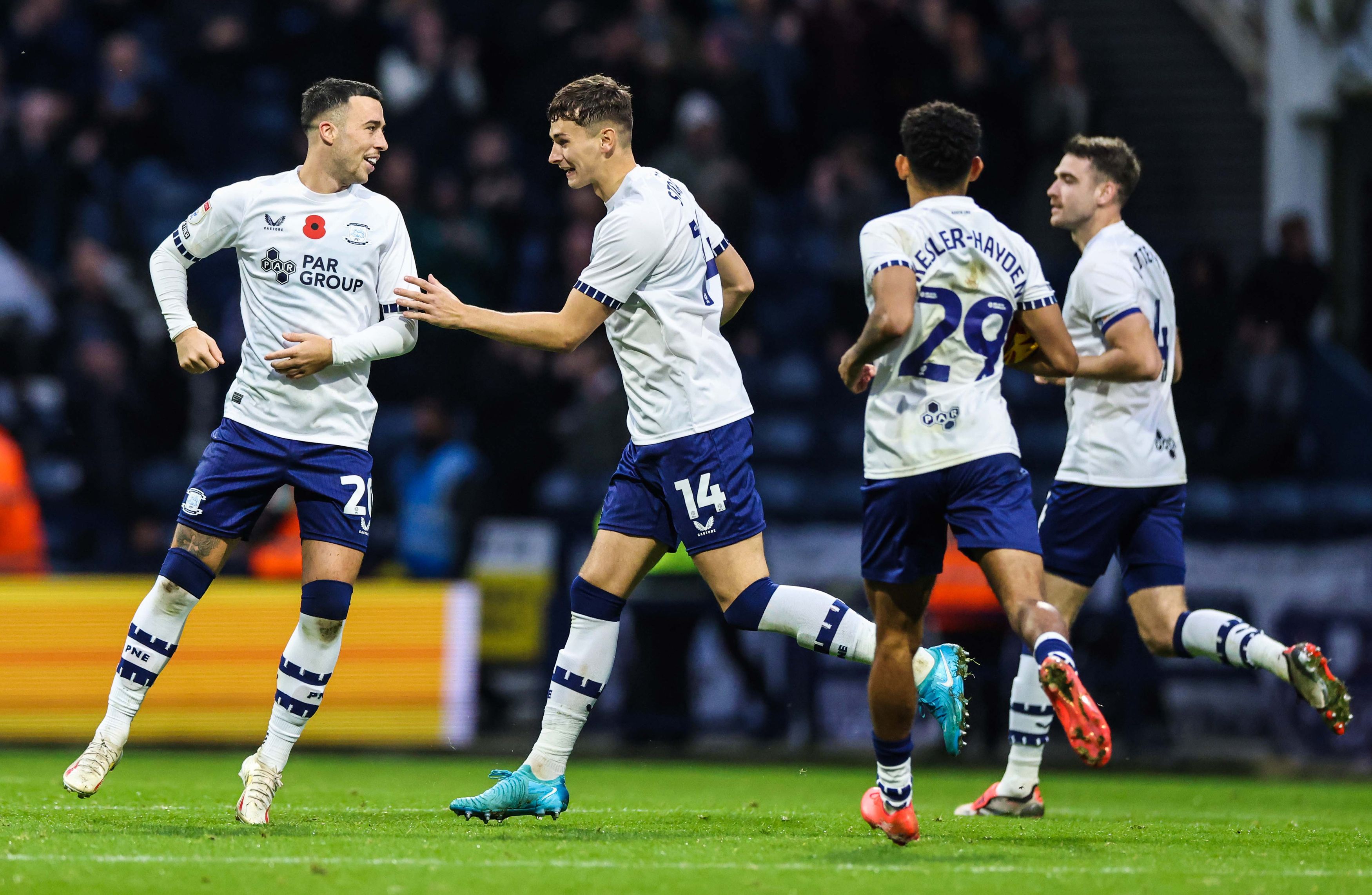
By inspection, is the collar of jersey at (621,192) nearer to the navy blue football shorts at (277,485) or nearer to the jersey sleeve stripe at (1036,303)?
the navy blue football shorts at (277,485)

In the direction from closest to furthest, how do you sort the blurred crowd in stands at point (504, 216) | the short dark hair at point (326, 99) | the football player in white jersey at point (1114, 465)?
1. the short dark hair at point (326, 99)
2. the football player in white jersey at point (1114, 465)
3. the blurred crowd in stands at point (504, 216)

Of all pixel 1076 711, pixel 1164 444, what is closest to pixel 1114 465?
pixel 1164 444

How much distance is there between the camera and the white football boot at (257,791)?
6594 mm

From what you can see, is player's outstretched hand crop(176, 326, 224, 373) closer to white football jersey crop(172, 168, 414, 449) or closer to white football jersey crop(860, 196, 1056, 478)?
white football jersey crop(172, 168, 414, 449)

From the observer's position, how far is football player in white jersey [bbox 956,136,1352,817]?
296 inches

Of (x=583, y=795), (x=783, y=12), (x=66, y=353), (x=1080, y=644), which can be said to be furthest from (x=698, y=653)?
(x=783, y=12)

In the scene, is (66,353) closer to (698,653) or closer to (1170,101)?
(698,653)

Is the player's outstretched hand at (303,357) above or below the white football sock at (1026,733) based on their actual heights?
above

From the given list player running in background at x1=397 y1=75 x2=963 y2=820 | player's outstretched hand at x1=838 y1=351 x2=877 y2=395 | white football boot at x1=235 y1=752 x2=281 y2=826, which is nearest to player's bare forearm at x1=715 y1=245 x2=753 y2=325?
player running in background at x1=397 y1=75 x2=963 y2=820

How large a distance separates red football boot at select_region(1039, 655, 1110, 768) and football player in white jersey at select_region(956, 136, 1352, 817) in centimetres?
204

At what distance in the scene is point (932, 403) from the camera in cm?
621

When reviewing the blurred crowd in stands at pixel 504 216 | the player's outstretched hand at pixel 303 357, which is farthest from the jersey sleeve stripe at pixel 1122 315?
the blurred crowd in stands at pixel 504 216

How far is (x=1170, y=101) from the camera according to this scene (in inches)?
706

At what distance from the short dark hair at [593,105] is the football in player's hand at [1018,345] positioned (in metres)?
1.62
